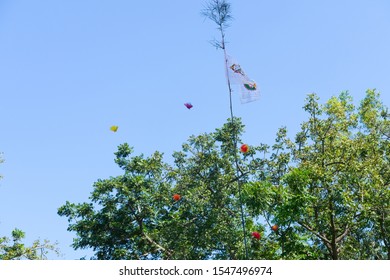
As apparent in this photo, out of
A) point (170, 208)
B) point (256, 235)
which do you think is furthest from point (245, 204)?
point (170, 208)

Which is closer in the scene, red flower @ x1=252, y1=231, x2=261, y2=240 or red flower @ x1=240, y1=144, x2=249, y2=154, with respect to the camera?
red flower @ x1=252, y1=231, x2=261, y2=240

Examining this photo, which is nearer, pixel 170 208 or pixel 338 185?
pixel 338 185

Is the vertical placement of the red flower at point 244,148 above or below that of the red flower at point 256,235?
above

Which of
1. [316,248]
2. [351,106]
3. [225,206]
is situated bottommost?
[316,248]

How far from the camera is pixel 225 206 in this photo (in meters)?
16.4

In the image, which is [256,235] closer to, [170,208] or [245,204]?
[245,204]

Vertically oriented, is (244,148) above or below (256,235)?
above

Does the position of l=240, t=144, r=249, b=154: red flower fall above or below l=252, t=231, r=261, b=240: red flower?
above

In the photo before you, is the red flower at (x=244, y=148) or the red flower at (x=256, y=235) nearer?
the red flower at (x=256, y=235)

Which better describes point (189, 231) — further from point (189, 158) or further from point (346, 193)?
point (346, 193)
